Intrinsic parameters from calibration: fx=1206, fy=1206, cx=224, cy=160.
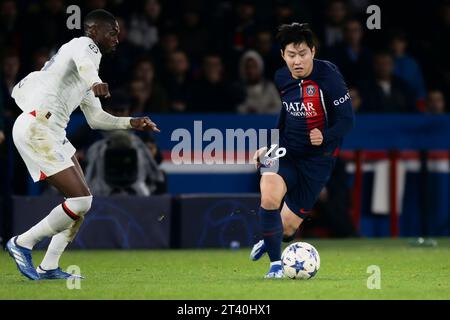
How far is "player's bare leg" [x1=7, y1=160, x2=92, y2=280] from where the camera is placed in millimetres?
9008

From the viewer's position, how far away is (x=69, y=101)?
9156mm

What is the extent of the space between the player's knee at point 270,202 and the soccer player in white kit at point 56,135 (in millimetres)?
1060

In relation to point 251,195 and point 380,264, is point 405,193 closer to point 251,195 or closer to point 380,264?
point 251,195

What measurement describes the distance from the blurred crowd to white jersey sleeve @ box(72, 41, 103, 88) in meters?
5.04

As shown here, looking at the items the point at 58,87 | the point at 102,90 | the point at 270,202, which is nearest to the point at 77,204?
the point at 58,87

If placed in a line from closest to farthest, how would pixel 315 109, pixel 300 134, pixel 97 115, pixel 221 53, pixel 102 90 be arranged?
pixel 102 90
pixel 97 115
pixel 315 109
pixel 300 134
pixel 221 53

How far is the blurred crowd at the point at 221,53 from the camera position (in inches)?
588

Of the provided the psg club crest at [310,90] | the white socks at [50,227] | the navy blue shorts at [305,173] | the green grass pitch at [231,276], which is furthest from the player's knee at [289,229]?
the white socks at [50,227]

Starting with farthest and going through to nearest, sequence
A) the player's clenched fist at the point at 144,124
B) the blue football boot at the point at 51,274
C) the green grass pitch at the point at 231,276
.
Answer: the blue football boot at the point at 51,274 → the player's clenched fist at the point at 144,124 → the green grass pitch at the point at 231,276

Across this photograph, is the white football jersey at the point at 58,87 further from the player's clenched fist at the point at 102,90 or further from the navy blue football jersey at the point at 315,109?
the navy blue football jersey at the point at 315,109

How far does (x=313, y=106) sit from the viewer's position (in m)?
9.73

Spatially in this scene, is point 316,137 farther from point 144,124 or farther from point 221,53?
point 221,53

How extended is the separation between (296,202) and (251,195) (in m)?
3.43

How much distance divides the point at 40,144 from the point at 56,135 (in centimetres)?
16
